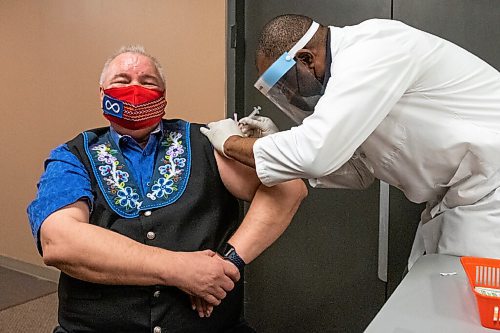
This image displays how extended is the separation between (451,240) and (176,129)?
32.5 inches

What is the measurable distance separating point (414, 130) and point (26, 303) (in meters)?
2.43

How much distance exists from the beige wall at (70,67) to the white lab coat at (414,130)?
117cm

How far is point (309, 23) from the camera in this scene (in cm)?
146

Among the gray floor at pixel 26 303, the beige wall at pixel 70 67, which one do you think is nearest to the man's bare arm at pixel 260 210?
the beige wall at pixel 70 67

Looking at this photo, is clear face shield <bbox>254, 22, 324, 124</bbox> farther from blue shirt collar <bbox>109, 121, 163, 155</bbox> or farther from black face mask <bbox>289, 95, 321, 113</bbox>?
blue shirt collar <bbox>109, 121, 163, 155</bbox>

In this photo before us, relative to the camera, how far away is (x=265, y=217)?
4.89 ft

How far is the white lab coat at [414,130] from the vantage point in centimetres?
127

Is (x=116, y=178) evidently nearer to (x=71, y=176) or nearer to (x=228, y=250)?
(x=71, y=176)

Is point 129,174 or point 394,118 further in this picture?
point 129,174

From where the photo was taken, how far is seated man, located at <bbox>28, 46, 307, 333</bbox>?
136 centimetres

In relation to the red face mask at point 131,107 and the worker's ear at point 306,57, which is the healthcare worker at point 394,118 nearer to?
the worker's ear at point 306,57

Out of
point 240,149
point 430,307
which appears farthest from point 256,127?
point 430,307

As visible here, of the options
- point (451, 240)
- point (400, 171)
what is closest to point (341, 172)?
point (400, 171)

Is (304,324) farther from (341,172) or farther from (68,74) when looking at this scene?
(68,74)
